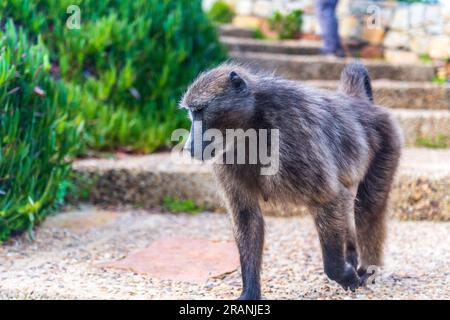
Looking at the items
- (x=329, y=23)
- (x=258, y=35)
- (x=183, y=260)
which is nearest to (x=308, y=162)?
(x=183, y=260)

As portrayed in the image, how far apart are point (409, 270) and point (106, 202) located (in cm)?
216

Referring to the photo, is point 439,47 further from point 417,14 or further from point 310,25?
point 310,25

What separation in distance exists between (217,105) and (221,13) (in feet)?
26.8

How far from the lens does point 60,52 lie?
5.18 m

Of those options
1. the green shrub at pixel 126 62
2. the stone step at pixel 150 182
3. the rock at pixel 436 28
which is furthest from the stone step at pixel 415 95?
the stone step at pixel 150 182

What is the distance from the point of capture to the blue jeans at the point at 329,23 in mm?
7301

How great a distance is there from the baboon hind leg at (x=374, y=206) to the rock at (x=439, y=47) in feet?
13.4

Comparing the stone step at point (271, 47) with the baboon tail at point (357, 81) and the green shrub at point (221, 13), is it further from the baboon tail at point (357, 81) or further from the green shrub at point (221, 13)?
the baboon tail at point (357, 81)

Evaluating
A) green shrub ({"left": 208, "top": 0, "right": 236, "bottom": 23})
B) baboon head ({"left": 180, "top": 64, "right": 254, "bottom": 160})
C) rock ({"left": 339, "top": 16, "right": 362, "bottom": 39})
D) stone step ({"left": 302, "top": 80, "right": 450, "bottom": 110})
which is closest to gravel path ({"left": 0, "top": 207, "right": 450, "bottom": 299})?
baboon head ({"left": 180, "top": 64, "right": 254, "bottom": 160})

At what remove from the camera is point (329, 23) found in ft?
24.2

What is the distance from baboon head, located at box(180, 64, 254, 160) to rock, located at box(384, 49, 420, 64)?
513 cm

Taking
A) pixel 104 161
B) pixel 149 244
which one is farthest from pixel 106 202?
pixel 149 244

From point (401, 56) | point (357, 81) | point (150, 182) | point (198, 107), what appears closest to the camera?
point (198, 107)
